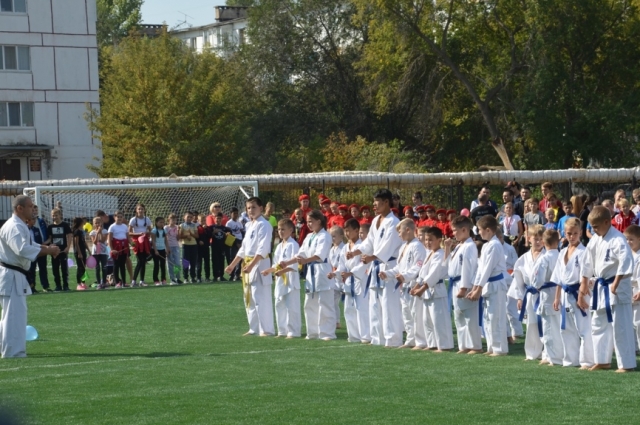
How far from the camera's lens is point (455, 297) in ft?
39.9

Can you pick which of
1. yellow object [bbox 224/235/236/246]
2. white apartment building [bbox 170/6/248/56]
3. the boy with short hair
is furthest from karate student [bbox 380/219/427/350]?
Answer: white apartment building [bbox 170/6/248/56]

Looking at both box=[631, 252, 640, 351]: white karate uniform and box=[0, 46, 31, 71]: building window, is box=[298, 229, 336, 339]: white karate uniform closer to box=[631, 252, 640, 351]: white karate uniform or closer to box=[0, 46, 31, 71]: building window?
box=[631, 252, 640, 351]: white karate uniform

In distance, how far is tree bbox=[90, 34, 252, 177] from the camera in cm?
4134

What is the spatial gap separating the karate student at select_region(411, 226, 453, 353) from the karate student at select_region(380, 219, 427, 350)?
11cm

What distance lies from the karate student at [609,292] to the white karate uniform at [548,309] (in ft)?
1.91

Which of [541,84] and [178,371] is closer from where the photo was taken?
[178,371]

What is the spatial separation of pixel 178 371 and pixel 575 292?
13.4ft

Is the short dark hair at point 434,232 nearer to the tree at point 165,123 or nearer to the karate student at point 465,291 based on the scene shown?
the karate student at point 465,291

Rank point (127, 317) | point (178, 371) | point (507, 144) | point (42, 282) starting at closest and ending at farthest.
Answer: point (178, 371), point (127, 317), point (42, 282), point (507, 144)

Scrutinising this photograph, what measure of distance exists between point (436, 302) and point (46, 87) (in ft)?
117

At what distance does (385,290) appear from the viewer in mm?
13062

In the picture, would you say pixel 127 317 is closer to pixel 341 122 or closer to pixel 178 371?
pixel 178 371

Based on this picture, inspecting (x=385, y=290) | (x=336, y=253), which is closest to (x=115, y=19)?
(x=336, y=253)

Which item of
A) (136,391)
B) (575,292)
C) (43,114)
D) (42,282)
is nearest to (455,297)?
(575,292)
